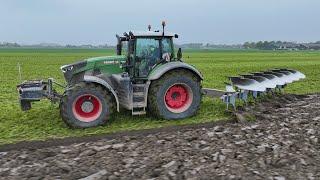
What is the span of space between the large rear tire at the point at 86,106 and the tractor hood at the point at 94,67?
32.2 inches

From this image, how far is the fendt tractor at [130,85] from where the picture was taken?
10555 millimetres

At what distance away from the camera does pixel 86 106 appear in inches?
416

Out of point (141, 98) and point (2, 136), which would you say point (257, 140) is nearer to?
point (141, 98)

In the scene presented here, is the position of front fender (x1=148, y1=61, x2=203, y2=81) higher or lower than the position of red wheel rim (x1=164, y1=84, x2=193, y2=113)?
higher

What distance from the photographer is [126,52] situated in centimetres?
1173

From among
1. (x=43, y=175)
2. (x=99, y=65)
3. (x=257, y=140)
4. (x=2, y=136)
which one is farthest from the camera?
(x=99, y=65)

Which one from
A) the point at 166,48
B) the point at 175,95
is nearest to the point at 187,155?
the point at 175,95

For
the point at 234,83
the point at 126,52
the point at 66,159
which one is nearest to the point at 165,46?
the point at 126,52

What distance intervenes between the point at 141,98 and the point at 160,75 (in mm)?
765

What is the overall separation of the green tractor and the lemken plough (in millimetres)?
1106

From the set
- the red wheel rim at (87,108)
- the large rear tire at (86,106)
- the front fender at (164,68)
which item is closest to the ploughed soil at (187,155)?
the large rear tire at (86,106)

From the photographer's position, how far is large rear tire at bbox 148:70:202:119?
37.1 feet

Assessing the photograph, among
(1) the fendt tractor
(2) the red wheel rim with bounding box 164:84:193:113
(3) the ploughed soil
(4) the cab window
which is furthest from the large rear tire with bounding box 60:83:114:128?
(4) the cab window

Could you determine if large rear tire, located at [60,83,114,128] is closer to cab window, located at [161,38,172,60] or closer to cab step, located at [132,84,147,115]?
cab step, located at [132,84,147,115]
